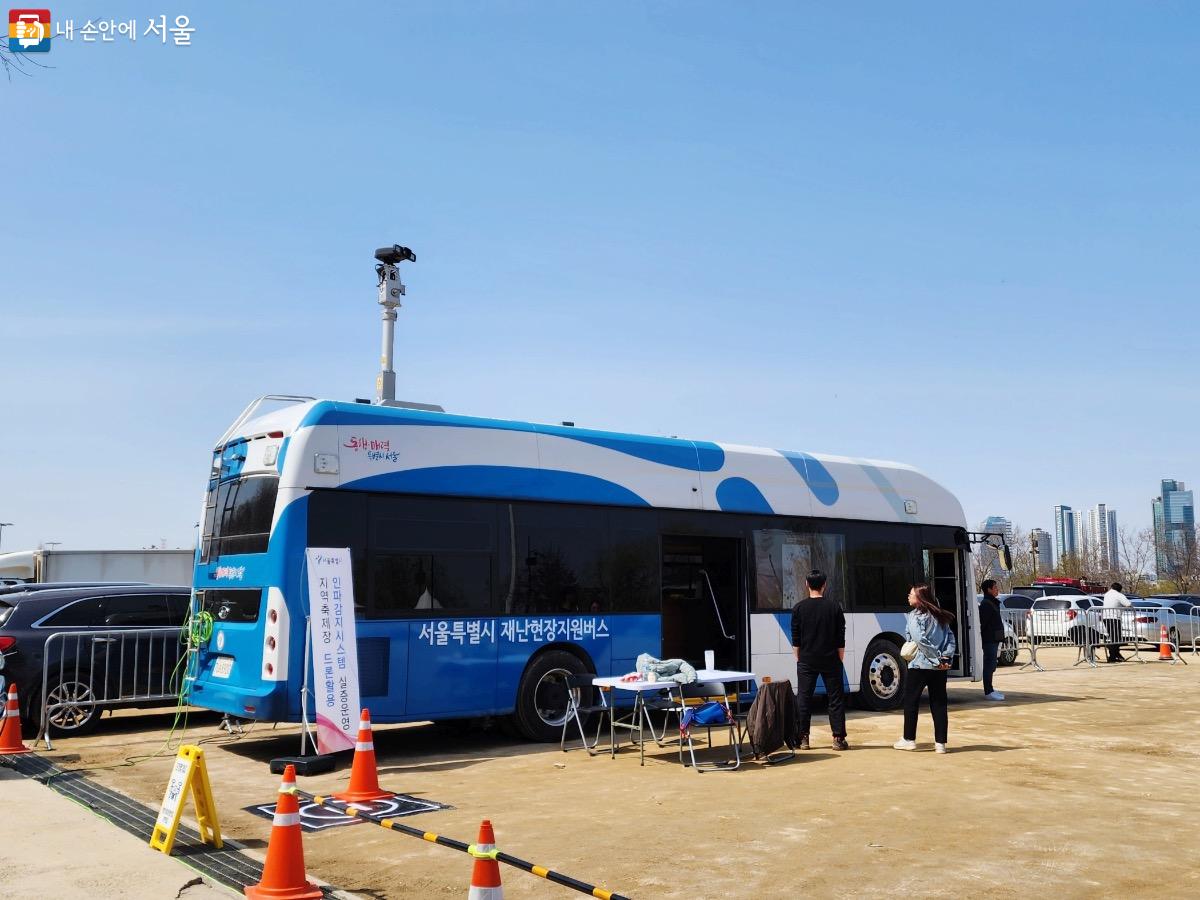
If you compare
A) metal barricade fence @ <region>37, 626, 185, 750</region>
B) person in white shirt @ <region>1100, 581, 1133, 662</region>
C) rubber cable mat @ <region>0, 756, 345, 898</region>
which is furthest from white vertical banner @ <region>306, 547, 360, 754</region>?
person in white shirt @ <region>1100, 581, 1133, 662</region>

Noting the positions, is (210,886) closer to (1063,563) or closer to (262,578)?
(262,578)

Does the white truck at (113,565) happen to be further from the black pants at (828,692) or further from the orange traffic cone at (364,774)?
the orange traffic cone at (364,774)

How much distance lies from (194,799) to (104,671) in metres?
6.83

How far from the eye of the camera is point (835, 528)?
1452 cm

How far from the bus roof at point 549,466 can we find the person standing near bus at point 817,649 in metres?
2.18

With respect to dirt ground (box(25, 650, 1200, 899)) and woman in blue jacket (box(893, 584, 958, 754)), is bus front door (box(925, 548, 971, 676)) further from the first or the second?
woman in blue jacket (box(893, 584, 958, 754))

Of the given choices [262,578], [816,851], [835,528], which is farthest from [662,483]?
[816,851]

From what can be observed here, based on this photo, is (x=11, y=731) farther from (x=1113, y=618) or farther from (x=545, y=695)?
(x=1113, y=618)

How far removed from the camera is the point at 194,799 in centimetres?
687

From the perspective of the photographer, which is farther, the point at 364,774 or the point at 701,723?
the point at 701,723

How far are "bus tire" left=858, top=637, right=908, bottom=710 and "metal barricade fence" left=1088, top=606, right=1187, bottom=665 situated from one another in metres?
12.4

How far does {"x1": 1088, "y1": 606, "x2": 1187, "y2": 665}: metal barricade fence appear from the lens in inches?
1000

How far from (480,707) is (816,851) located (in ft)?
16.5

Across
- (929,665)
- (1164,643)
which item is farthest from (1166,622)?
(929,665)
